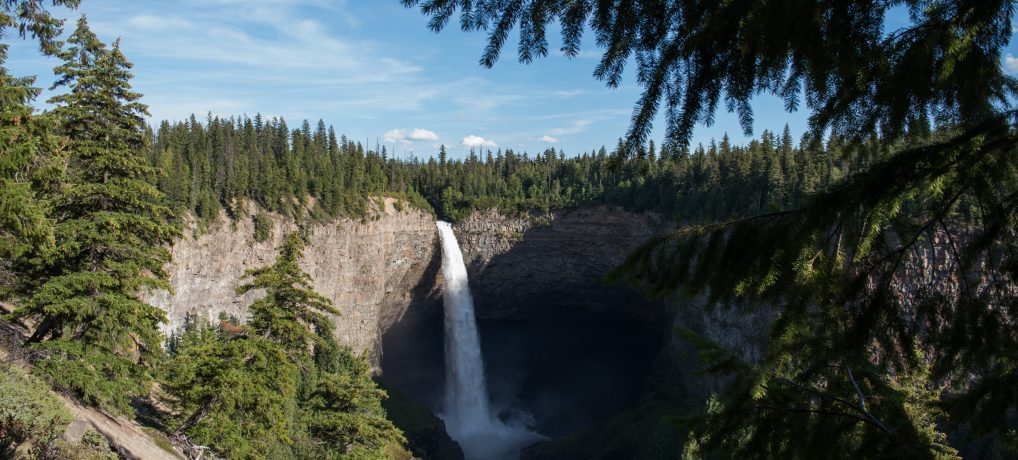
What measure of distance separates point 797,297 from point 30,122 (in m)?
11.5

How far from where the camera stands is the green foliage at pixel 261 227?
54094 millimetres

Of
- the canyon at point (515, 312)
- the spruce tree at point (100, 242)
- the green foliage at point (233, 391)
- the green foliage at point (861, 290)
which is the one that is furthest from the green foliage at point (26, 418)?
the canyon at point (515, 312)

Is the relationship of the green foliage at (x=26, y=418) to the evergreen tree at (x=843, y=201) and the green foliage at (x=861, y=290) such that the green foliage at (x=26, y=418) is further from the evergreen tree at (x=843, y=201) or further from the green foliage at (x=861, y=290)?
the green foliage at (x=861, y=290)

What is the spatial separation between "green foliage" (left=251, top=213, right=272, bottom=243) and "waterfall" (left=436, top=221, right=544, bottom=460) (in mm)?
18208

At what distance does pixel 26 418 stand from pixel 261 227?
4531 cm

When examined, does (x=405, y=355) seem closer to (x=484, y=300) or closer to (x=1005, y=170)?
(x=484, y=300)

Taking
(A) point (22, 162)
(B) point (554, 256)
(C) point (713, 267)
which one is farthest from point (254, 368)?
(B) point (554, 256)

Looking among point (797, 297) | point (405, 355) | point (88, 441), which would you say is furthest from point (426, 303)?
point (797, 297)

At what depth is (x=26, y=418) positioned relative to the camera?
10844 millimetres

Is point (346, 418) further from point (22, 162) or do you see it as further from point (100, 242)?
point (22, 162)

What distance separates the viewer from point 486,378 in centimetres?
7131

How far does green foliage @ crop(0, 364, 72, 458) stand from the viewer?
10.7 meters

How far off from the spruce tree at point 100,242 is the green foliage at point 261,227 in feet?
127

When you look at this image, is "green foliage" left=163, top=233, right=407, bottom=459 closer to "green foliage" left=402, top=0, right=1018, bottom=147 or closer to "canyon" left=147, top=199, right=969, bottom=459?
"green foliage" left=402, top=0, right=1018, bottom=147
